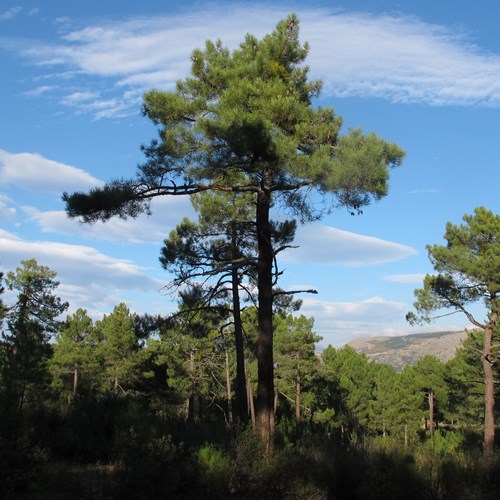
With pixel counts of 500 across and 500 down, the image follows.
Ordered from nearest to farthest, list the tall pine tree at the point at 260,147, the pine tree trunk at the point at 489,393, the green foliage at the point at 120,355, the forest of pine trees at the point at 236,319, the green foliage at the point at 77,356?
the forest of pine trees at the point at 236,319, the tall pine tree at the point at 260,147, the pine tree trunk at the point at 489,393, the green foliage at the point at 120,355, the green foliage at the point at 77,356

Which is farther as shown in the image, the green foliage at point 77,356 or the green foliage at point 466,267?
the green foliage at point 77,356

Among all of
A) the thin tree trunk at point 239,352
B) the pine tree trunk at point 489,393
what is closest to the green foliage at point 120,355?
the thin tree trunk at point 239,352

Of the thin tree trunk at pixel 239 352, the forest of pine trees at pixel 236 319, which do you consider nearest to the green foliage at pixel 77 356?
the forest of pine trees at pixel 236 319

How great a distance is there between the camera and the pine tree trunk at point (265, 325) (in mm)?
10391

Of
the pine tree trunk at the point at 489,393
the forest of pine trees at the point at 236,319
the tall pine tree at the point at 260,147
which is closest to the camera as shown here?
the forest of pine trees at the point at 236,319

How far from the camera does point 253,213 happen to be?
16672mm

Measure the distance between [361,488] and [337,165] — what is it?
5418 millimetres

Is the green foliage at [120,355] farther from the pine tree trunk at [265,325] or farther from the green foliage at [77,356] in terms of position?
the pine tree trunk at [265,325]

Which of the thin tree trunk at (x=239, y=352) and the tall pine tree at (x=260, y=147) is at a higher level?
the tall pine tree at (x=260, y=147)

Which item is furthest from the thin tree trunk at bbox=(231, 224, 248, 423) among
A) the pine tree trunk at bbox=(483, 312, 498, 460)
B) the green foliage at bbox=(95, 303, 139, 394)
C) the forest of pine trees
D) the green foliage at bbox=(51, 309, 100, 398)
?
the green foliage at bbox=(51, 309, 100, 398)

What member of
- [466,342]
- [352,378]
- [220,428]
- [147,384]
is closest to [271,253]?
[220,428]

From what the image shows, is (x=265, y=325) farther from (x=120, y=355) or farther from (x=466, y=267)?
(x=120, y=355)

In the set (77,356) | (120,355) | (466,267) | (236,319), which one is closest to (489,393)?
(466,267)

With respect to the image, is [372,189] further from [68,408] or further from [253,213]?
[68,408]
